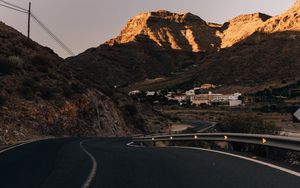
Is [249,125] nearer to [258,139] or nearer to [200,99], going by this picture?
[258,139]

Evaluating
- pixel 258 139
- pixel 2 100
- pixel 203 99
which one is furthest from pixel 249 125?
pixel 203 99

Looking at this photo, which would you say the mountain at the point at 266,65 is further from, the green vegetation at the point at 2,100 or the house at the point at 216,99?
the green vegetation at the point at 2,100

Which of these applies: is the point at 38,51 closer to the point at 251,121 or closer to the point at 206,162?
the point at 251,121

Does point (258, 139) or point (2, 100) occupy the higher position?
point (2, 100)

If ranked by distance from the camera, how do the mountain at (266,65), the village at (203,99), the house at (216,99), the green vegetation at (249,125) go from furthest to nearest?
the mountain at (266,65) → the village at (203,99) → the house at (216,99) → the green vegetation at (249,125)

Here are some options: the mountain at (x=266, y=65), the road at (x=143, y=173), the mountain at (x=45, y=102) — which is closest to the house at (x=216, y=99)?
the mountain at (x=266, y=65)

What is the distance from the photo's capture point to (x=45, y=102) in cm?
4144

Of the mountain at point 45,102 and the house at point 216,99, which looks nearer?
the mountain at point 45,102

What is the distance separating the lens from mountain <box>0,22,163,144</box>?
35.8 metres

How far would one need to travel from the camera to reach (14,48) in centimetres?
5081

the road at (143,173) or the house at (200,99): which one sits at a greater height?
the house at (200,99)

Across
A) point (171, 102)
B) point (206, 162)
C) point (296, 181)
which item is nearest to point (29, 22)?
point (206, 162)

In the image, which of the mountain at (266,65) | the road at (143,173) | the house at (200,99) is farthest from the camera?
the house at (200,99)

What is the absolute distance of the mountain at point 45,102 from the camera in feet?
118
